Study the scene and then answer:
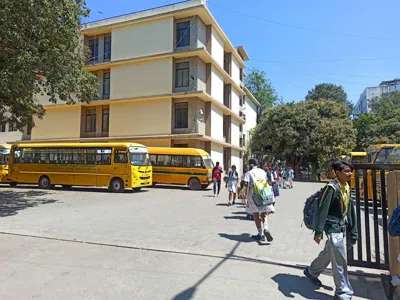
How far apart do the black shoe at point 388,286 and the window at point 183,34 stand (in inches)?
945

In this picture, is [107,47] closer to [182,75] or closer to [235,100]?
[182,75]

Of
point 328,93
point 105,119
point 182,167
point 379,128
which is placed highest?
point 328,93

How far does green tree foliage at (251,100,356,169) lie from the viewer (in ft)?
110

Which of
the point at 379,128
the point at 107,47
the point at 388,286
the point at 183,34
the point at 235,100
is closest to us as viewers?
the point at 388,286

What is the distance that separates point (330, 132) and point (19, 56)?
30390 mm

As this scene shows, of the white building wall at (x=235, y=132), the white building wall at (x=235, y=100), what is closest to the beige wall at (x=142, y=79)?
the white building wall at (x=235, y=100)

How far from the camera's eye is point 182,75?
2630cm

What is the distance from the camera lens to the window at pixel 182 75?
26.1 meters

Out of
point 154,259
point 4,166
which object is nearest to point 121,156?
point 4,166

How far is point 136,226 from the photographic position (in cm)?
809

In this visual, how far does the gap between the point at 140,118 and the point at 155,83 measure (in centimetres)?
332

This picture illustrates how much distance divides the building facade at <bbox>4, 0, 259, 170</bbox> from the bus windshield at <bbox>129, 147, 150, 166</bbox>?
6.98 metres

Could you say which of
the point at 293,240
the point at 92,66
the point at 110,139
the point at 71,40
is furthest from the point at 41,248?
the point at 92,66

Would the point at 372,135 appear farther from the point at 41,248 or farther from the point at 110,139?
the point at 41,248
